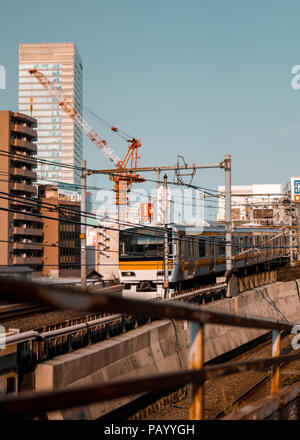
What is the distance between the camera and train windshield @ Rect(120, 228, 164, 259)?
21.0m

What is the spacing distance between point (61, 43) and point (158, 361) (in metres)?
191

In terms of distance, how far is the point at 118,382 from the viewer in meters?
2.29

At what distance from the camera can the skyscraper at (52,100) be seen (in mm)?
186375

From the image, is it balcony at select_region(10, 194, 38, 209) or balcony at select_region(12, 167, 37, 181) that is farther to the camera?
balcony at select_region(12, 167, 37, 181)

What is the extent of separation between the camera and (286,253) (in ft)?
133

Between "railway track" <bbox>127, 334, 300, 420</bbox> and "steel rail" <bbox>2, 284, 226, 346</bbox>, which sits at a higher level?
"steel rail" <bbox>2, 284, 226, 346</bbox>

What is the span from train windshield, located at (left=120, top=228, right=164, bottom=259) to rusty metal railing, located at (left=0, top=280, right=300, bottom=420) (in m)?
17.5

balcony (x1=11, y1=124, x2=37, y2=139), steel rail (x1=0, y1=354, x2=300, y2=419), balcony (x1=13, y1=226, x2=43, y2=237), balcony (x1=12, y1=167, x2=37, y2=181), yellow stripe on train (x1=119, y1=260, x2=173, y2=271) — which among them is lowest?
yellow stripe on train (x1=119, y1=260, x2=173, y2=271)

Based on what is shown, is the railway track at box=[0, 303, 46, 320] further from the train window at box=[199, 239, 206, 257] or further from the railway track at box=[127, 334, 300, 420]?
the train window at box=[199, 239, 206, 257]

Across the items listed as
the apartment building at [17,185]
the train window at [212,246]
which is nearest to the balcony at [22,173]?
the apartment building at [17,185]

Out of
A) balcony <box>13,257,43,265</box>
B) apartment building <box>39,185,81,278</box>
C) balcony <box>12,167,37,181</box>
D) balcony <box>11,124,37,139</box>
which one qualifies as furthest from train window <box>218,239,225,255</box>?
apartment building <box>39,185,81,278</box>

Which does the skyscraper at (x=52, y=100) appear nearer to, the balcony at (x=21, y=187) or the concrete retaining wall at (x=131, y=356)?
the balcony at (x=21, y=187)

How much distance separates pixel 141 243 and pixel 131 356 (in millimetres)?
8872
